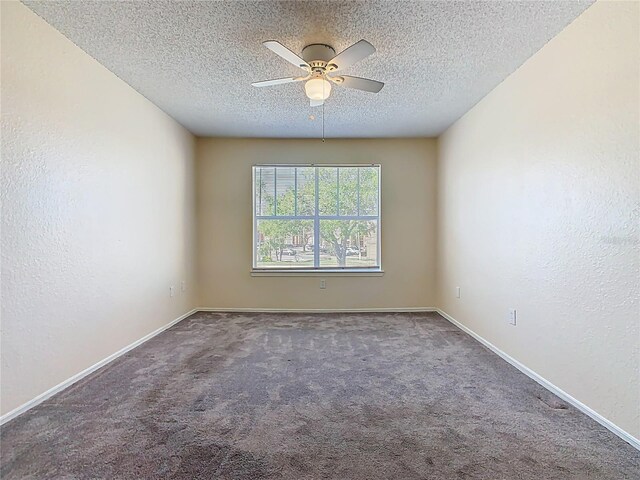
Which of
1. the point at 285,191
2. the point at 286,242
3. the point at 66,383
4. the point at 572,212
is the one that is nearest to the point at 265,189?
the point at 285,191

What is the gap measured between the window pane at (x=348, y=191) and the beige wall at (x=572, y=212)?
73.5 inches

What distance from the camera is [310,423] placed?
197 centimetres

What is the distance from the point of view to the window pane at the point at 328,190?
4984 mm

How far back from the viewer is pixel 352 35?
2.36m

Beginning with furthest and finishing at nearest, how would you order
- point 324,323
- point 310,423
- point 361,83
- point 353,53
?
point 324,323 < point 361,83 < point 353,53 < point 310,423

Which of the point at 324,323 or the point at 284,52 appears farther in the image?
the point at 324,323

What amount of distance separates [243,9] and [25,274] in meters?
2.13

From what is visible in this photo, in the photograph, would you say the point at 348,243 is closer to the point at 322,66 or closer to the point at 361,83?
the point at 361,83

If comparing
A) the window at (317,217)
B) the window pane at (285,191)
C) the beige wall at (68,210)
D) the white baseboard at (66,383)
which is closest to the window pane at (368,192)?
the window at (317,217)

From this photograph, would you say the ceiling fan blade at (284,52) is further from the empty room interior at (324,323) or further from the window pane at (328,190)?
the window pane at (328,190)

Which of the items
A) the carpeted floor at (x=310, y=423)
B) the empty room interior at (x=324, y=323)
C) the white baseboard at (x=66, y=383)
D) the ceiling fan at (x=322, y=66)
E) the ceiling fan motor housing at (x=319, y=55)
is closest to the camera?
the carpeted floor at (x=310, y=423)

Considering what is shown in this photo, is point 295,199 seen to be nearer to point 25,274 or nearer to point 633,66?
point 25,274

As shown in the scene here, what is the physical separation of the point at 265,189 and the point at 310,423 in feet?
11.8

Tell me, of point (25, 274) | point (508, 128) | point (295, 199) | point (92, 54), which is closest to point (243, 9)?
point (92, 54)
